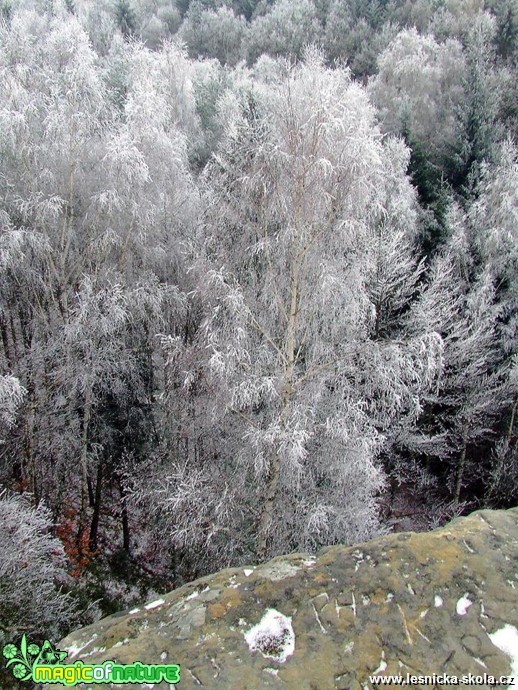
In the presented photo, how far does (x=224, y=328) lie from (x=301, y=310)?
3.79 feet

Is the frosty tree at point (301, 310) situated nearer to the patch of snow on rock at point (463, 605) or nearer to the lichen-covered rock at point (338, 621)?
the lichen-covered rock at point (338, 621)

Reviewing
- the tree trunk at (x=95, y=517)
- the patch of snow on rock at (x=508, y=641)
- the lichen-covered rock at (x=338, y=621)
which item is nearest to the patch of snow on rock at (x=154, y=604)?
the lichen-covered rock at (x=338, y=621)

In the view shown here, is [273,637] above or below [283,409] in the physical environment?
below

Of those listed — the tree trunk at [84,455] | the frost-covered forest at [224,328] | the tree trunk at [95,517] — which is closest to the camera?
the frost-covered forest at [224,328]

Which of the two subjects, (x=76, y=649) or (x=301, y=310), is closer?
(x=76, y=649)

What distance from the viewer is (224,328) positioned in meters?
6.43

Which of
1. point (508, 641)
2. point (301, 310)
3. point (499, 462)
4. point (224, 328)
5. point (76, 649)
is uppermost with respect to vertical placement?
point (301, 310)

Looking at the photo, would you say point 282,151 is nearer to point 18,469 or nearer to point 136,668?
point 136,668

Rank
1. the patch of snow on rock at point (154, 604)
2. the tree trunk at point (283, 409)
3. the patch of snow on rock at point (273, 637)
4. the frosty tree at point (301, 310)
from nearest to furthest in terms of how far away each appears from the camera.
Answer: the patch of snow on rock at point (273, 637)
the patch of snow on rock at point (154, 604)
the frosty tree at point (301, 310)
the tree trunk at point (283, 409)

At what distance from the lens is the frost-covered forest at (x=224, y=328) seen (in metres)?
6.30

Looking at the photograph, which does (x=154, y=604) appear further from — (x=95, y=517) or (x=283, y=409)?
(x=95, y=517)

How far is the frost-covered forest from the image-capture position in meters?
6.30

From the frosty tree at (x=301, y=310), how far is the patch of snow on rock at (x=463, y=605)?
256 cm

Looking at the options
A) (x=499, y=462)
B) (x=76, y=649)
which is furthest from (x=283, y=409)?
(x=499, y=462)
